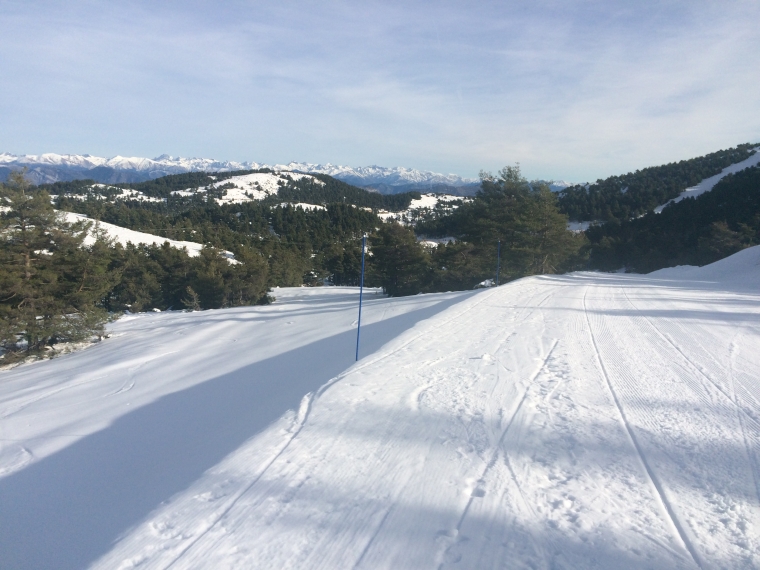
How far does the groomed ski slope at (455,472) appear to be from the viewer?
8.57 ft

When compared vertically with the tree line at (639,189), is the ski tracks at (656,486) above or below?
below

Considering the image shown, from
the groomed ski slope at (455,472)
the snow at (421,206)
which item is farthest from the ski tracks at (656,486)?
the snow at (421,206)

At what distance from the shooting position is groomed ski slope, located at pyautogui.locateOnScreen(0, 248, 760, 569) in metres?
2.61

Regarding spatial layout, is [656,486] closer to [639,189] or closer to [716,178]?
[639,189]

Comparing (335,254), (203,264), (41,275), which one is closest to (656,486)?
(41,275)

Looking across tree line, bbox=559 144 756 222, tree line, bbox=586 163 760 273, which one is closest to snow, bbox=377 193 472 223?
tree line, bbox=559 144 756 222

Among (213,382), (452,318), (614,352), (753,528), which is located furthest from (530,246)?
(753,528)

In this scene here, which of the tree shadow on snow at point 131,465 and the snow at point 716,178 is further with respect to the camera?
the snow at point 716,178

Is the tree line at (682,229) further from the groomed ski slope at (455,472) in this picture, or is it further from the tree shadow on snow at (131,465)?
the tree shadow on snow at (131,465)

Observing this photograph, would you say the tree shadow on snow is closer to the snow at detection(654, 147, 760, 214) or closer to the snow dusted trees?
the snow dusted trees

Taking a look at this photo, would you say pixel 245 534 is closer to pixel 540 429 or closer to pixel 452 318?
pixel 540 429

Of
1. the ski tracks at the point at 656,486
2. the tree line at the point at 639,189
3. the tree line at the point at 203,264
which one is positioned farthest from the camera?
the tree line at the point at 639,189

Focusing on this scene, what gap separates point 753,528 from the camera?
2732mm

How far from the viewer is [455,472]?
3.38m
